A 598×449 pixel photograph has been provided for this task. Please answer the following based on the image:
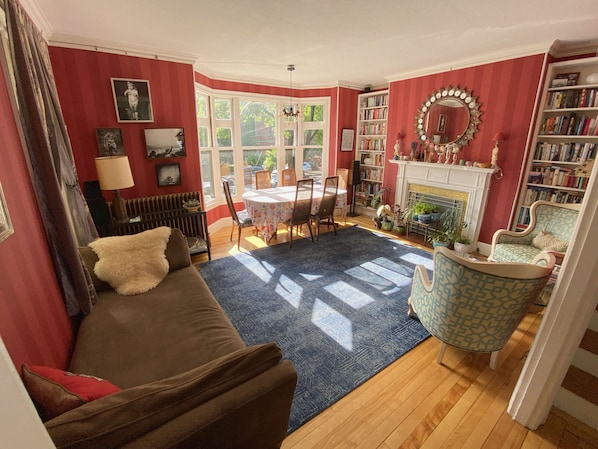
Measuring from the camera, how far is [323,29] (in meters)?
2.64

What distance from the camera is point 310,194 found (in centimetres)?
416

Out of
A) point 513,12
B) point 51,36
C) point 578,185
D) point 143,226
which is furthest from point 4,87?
point 578,185

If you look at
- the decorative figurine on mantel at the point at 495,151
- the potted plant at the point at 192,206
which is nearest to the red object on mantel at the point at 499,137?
the decorative figurine on mantel at the point at 495,151

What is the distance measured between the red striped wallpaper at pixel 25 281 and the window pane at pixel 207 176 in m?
2.98

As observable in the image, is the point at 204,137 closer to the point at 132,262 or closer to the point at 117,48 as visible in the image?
the point at 117,48

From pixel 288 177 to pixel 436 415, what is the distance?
443 cm

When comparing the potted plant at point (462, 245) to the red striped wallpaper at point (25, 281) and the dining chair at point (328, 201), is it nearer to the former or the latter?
the dining chair at point (328, 201)

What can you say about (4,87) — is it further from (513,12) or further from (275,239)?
(513,12)

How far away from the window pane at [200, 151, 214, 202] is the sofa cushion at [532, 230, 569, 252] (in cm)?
441

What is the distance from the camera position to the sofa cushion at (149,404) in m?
0.77

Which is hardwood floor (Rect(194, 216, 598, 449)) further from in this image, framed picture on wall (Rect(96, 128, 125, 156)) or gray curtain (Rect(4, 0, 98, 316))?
framed picture on wall (Rect(96, 128, 125, 156))

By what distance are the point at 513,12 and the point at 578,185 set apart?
6.90 feet

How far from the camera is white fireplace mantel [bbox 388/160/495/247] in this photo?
12.3 feet

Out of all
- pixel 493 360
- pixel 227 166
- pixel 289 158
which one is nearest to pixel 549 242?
pixel 493 360
